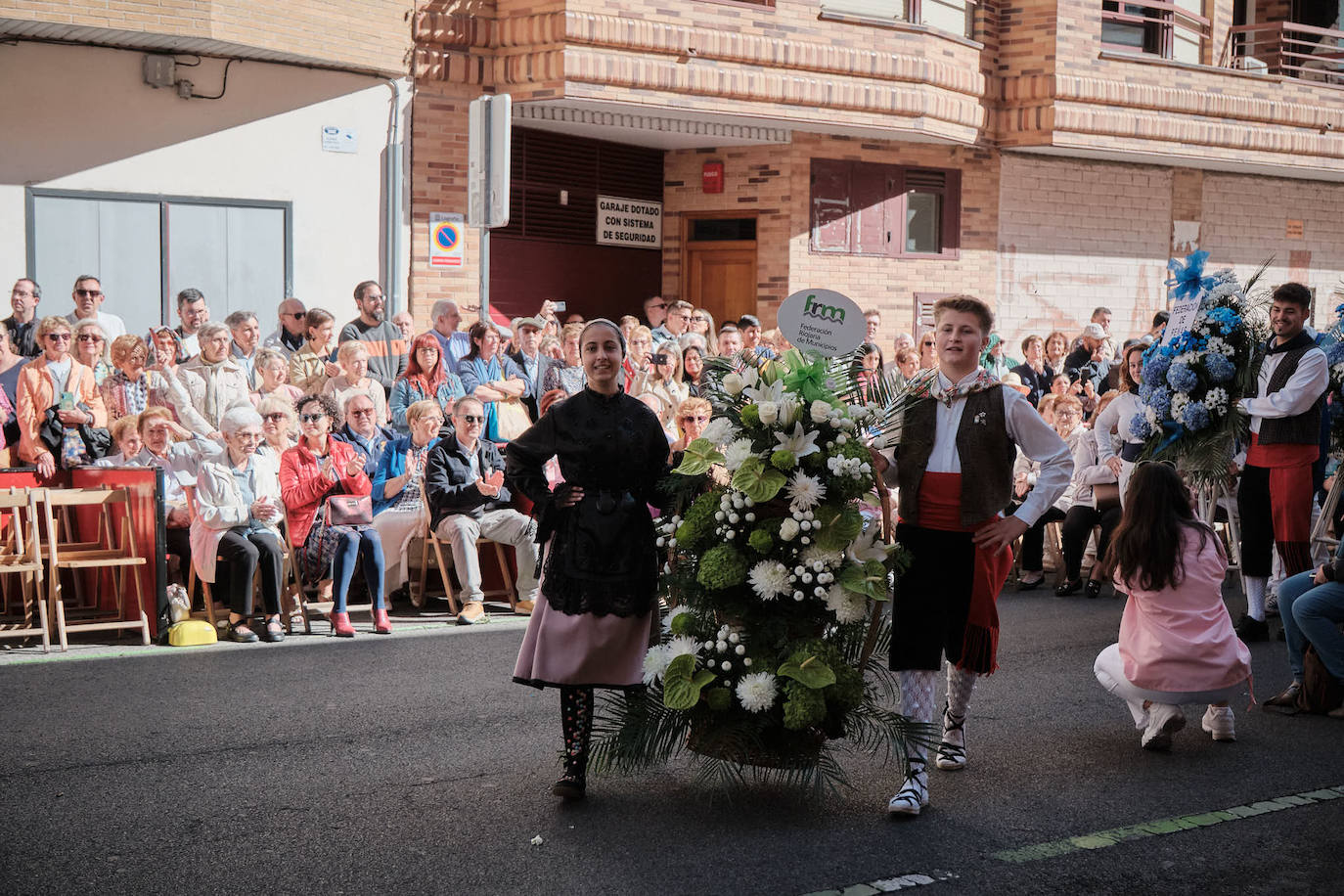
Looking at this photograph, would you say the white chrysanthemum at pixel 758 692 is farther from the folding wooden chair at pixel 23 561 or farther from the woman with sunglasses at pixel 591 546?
the folding wooden chair at pixel 23 561

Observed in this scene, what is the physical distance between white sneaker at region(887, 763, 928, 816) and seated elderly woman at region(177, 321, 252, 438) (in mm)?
6561

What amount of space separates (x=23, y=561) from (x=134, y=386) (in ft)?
6.24

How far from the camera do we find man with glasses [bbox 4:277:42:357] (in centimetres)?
1154

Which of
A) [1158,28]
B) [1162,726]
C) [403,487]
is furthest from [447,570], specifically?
[1158,28]

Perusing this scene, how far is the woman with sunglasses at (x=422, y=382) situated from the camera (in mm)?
11266

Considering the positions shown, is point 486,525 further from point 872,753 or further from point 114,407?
point 872,753

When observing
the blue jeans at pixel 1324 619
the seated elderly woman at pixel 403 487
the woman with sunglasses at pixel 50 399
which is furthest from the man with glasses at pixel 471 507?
the blue jeans at pixel 1324 619

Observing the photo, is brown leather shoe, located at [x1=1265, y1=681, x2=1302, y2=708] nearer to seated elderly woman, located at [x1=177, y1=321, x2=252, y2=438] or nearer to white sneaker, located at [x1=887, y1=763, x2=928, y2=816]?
white sneaker, located at [x1=887, y1=763, x2=928, y2=816]

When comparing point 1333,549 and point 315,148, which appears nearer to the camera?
point 1333,549

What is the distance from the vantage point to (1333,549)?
9672 mm

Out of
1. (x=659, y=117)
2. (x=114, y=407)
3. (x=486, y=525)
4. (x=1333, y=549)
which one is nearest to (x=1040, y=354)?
(x=659, y=117)

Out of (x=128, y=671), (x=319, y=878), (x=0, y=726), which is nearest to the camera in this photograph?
(x=319, y=878)

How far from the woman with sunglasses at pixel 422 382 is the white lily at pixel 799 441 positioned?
19.2 feet

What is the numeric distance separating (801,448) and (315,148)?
1132cm
